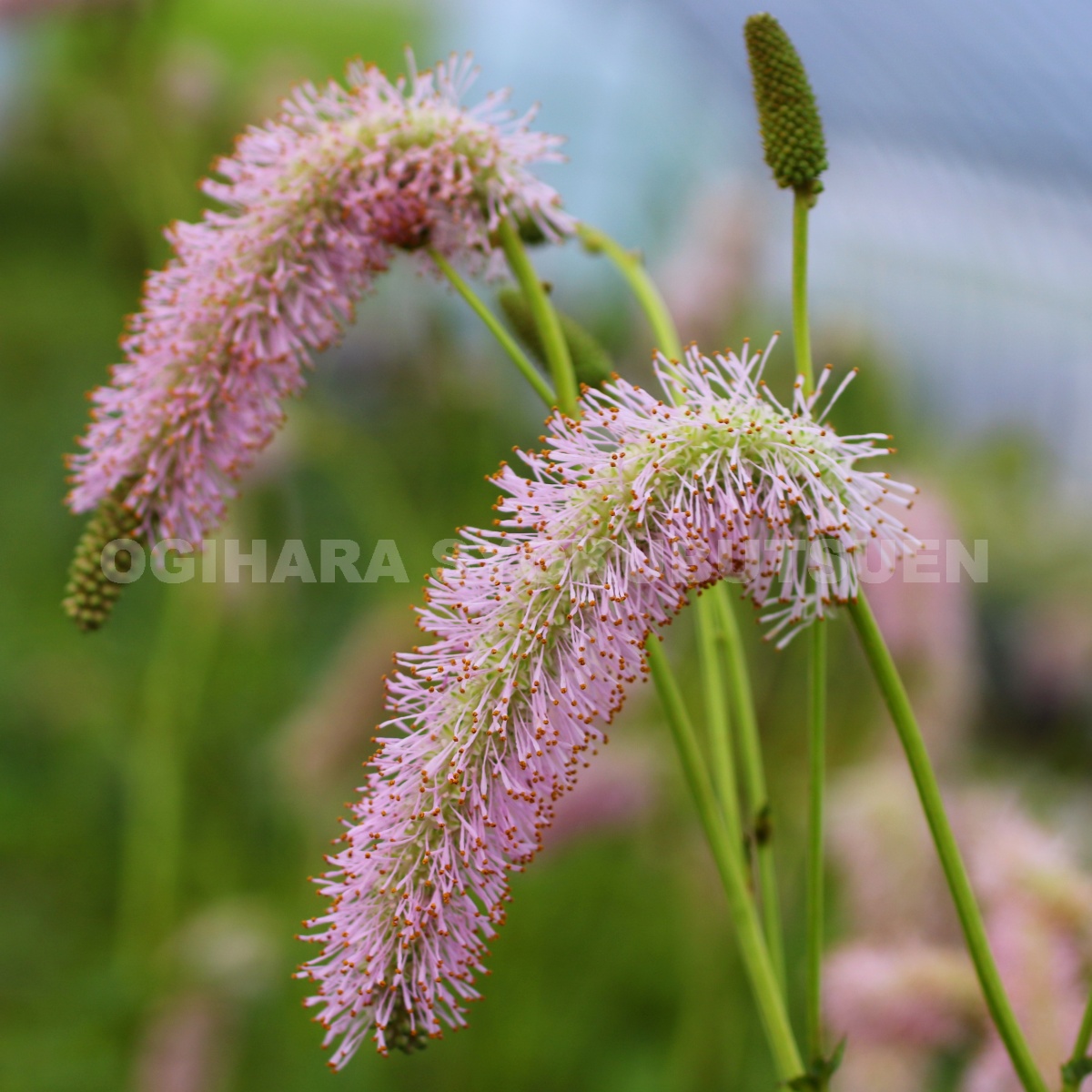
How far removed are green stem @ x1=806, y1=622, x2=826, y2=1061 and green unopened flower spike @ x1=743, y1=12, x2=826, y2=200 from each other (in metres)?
0.19

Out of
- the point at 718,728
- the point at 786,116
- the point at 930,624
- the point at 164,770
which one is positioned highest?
the point at 786,116

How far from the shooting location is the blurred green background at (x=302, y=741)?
A: 4.10ft

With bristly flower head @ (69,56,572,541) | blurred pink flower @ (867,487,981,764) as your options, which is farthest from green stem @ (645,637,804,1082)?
blurred pink flower @ (867,487,981,764)

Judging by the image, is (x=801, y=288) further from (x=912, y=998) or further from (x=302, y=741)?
Result: (x=302, y=741)

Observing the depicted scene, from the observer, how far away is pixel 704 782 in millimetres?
509

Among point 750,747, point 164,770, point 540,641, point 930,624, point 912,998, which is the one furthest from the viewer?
point 164,770

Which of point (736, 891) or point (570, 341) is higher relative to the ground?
point (570, 341)

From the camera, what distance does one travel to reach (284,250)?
584mm

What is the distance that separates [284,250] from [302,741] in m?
0.85

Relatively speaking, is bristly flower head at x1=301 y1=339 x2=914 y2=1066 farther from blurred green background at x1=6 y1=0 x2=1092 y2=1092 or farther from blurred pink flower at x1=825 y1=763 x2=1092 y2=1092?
blurred green background at x1=6 y1=0 x2=1092 y2=1092

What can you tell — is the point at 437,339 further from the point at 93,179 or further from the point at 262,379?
the point at 93,179

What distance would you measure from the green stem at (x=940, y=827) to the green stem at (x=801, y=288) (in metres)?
0.10

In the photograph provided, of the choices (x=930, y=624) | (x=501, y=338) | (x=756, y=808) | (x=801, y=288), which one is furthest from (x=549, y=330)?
(x=930, y=624)

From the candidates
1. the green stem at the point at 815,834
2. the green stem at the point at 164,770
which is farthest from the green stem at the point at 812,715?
the green stem at the point at 164,770
